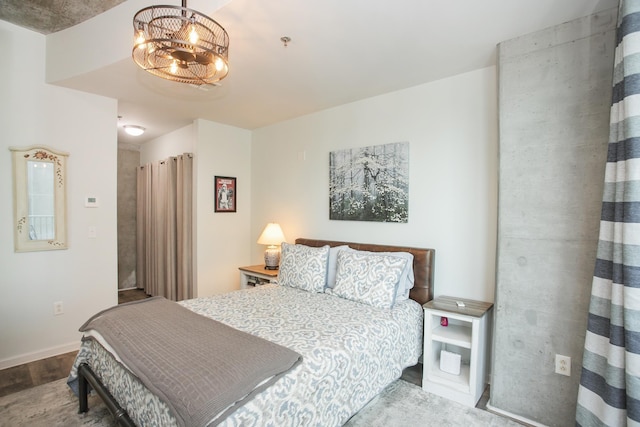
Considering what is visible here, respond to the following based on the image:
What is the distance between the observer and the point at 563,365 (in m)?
1.91

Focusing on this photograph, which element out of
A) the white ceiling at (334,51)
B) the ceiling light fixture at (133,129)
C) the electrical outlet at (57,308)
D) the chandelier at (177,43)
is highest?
the white ceiling at (334,51)

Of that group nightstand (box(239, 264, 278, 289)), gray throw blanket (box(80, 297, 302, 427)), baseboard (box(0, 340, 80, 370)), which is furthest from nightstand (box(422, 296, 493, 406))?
baseboard (box(0, 340, 80, 370))

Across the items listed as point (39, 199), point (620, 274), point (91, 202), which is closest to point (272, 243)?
point (91, 202)

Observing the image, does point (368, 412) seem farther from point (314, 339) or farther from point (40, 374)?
point (40, 374)

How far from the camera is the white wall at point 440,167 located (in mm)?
2521

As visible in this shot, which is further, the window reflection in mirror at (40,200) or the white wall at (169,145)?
the white wall at (169,145)

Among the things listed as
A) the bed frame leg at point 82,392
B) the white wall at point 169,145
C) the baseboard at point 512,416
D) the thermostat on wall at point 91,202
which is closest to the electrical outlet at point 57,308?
the thermostat on wall at point 91,202

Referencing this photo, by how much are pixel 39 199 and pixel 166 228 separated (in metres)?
1.74

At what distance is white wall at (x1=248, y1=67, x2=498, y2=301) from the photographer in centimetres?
252

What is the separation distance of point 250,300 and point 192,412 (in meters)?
1.45

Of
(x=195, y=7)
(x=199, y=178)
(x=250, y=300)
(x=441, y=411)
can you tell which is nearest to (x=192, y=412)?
(x=250, y=300)

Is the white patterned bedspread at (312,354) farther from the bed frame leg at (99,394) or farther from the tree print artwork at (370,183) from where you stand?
the tree print artwork at (370,183)

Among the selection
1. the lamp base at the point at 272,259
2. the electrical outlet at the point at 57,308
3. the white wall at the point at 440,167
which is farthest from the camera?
the lamp base at the point at 272,259

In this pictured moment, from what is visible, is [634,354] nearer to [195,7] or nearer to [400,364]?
[400,364]
